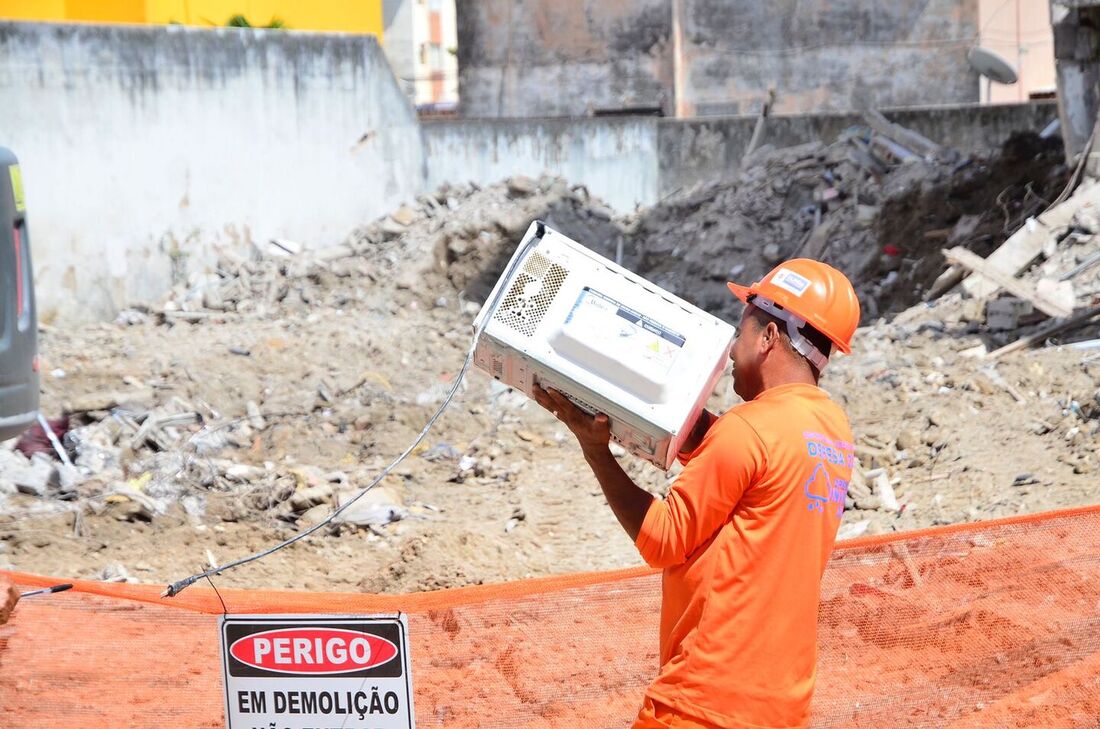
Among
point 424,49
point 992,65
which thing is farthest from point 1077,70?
point 424,49

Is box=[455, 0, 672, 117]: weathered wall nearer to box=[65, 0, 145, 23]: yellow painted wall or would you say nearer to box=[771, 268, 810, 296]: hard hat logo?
box=[65, 0, 145, 23]: yellow painted wall

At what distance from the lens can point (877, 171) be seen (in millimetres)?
16484

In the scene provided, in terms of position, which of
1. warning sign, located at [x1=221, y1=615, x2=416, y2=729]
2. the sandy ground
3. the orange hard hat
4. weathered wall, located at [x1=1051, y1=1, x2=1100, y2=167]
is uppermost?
weathered wall, located at [x1=1051, y1=1, x2=1100, y2=167]

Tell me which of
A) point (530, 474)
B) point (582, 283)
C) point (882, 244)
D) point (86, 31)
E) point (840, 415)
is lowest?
point (530, 474)

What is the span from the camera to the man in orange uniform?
8.80 feet

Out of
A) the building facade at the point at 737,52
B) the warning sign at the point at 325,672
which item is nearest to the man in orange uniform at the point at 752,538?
the warning sign at the point at 325,672

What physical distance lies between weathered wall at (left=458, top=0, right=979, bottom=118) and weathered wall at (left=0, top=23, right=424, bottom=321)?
12.6 metres

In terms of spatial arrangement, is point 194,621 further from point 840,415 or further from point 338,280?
point 338,280

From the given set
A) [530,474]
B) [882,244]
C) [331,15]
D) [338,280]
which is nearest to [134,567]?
[530,474]

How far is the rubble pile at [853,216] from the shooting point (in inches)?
548

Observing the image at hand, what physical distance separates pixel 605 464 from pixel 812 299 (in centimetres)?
61

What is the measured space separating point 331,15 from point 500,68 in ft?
18.3

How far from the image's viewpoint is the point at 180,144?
47.3ft

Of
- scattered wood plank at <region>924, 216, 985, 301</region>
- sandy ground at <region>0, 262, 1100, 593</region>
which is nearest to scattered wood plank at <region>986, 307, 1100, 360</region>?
sandy ground at <region>0, 262, 1100, 593</region>
